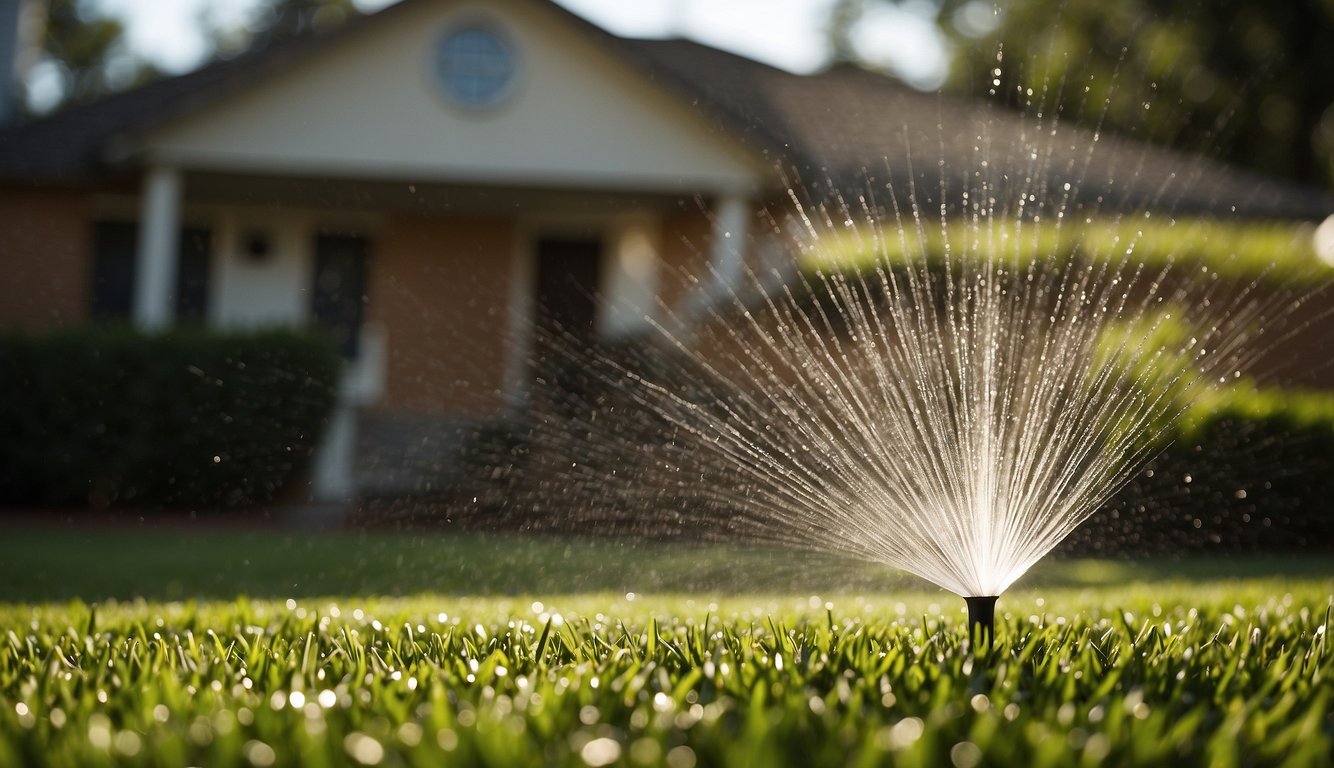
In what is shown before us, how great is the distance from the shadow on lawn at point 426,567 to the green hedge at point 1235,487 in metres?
0.40

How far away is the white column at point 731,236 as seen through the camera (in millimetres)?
14367

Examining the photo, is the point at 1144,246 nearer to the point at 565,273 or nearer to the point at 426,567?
the point at 565,273

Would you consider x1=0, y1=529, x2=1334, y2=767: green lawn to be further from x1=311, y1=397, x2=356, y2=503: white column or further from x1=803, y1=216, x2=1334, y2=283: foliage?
x1=803, y1=216, x2=1334, y2=283: foliage

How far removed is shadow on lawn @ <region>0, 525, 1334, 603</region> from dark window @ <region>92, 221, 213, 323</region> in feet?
22.4

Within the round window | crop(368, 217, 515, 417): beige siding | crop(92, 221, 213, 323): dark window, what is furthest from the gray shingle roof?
crop(92, 221, 213, 323): dark window

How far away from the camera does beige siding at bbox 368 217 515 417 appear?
1698cm

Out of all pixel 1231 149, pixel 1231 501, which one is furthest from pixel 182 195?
pixel 1231 149

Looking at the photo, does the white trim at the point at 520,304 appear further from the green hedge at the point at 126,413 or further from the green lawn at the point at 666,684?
the green lawn at the point at 666,684

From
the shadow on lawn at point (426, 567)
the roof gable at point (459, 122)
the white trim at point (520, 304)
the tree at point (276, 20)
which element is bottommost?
the shadow on lawn at point (426, 567)

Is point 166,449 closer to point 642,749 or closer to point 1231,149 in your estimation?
point 642,749

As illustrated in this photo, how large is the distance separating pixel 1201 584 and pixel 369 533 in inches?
253

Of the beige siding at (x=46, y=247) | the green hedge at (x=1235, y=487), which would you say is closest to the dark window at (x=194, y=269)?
the beige siding at (x=46, y=247)

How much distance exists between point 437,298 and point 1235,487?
9.99 meters

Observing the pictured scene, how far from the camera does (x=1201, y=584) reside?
27.8 feet
